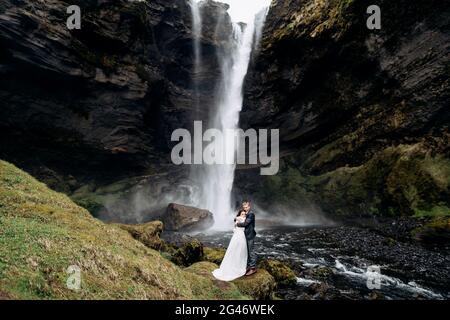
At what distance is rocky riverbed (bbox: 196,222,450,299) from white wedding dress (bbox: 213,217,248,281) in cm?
338

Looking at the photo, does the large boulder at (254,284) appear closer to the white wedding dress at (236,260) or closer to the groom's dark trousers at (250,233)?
the white wedding dress at (236,260)

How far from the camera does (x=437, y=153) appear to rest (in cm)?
3497

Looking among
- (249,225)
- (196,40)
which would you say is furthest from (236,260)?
(196,40)

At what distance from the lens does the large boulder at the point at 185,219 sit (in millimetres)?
41125

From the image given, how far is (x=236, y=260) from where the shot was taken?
14992 mm

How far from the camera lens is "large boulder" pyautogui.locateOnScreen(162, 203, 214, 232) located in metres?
41.1

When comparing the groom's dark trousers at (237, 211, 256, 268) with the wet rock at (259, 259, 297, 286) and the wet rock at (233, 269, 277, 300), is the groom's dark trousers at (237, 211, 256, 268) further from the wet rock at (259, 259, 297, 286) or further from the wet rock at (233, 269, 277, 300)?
the wet rock at (259, 259, 297, 286)

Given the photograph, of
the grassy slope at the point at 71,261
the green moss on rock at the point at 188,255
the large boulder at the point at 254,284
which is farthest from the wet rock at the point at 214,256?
the grassy slope at the point at 71,261

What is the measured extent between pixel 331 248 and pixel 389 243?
4565mm
